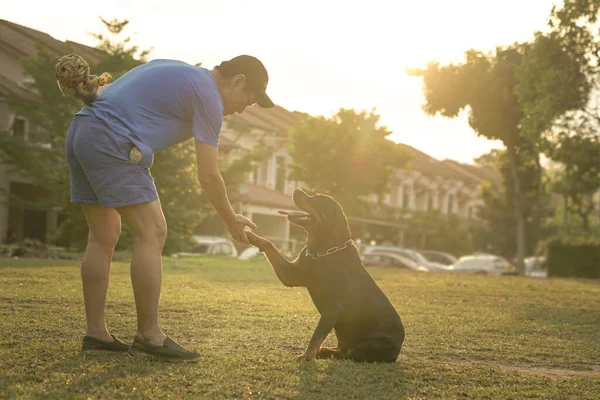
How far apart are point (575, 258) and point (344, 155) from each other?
41.4 feet

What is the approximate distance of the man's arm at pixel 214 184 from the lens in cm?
501

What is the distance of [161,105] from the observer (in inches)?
→ 198

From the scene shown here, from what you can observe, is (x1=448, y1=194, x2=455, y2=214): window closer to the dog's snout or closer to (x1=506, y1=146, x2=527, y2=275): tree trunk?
(x1=506, y1=146, x2=527, y2=275): tree trunk

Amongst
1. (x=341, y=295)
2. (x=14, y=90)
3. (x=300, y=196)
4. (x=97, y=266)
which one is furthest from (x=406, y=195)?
(x=97, y=266)

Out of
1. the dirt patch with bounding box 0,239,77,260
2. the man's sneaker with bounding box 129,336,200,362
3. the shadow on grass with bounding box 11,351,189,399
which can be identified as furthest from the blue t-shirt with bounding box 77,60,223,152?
the dirt patch with bounding box 0,239,77,260

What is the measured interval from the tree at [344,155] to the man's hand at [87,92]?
33905mm

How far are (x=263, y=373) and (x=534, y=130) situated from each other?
65.2 ft

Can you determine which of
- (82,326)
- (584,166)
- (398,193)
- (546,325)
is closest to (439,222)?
(398,193)

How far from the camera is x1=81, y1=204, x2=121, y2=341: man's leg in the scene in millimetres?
5262

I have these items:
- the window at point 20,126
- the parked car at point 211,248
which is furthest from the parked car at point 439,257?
the window at point 20,126

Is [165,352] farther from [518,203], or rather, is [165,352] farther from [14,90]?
[518,203]

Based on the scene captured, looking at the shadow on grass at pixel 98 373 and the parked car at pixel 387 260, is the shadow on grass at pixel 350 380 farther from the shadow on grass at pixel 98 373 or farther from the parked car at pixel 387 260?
the parked car at pixel 387 260

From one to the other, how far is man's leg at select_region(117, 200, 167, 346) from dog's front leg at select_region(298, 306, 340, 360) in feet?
3.21

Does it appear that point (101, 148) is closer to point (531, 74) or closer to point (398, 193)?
point (531, 74)
